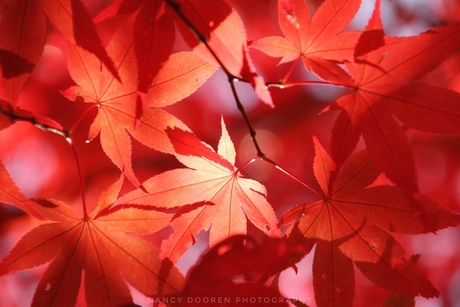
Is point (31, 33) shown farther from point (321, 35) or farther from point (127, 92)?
point (321, 35)

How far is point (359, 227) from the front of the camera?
1082 millimetres

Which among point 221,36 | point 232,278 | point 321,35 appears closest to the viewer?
point 221,36

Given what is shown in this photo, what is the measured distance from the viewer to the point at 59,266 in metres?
1.03

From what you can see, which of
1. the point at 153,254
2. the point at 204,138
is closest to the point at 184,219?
the point at 153,254

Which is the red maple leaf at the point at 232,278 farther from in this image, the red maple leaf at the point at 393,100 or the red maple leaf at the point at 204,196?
the red maple leaf at the point at 393,100

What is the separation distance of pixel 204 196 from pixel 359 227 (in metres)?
0.38

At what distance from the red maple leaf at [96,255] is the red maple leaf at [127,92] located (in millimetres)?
101

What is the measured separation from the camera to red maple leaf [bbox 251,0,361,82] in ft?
3.20

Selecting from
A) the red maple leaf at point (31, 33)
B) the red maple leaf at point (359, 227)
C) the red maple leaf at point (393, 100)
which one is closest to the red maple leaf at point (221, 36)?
the red maple leaf at point (31, 33)

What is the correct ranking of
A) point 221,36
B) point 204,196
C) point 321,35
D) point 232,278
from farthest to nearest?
1. point 204,196
2. point 321,35
3. point 232,278
4. point 221,36

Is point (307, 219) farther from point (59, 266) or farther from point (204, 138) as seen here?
point (204, 138)

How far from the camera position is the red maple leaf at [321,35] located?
3.20 ft

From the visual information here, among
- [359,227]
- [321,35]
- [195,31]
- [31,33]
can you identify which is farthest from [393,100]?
[31,33]

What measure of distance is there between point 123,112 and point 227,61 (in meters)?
0.37
